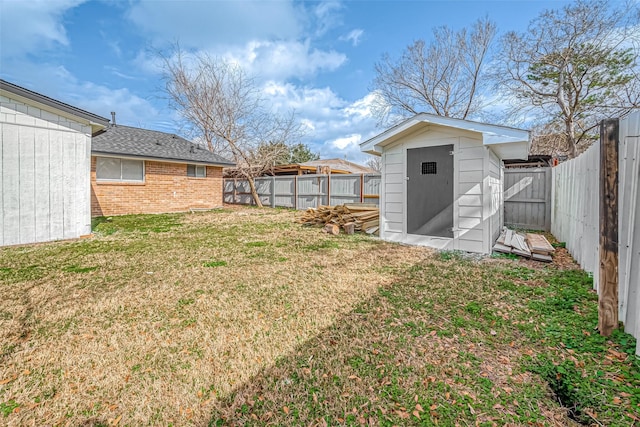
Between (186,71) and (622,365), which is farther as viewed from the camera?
(186,71)

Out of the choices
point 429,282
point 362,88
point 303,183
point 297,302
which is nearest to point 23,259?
point 297,302

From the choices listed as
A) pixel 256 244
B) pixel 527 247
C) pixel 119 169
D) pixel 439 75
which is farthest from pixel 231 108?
pixel 527 247

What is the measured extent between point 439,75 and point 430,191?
15327 mm

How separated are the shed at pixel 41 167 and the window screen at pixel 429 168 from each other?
25.0 feet

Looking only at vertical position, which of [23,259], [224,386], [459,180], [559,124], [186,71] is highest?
[186,71]

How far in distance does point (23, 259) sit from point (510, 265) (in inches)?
328

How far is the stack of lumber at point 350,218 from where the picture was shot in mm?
7834

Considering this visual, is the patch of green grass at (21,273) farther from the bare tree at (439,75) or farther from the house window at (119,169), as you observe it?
the bare tree at (439,75)

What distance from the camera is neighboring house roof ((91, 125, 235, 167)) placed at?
10672 mm

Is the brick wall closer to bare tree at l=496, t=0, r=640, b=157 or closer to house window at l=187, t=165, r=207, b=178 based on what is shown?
house window at l=187, t=165, r=207, b=178

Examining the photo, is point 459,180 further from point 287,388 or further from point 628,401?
point 287,388

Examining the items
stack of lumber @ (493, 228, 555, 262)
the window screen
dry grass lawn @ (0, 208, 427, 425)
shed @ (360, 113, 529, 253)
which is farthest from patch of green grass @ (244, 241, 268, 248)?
stack of lumber @ (493, 228, 555, 262)

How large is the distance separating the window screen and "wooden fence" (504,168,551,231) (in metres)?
4.30

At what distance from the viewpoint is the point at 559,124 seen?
1406 centimetres
